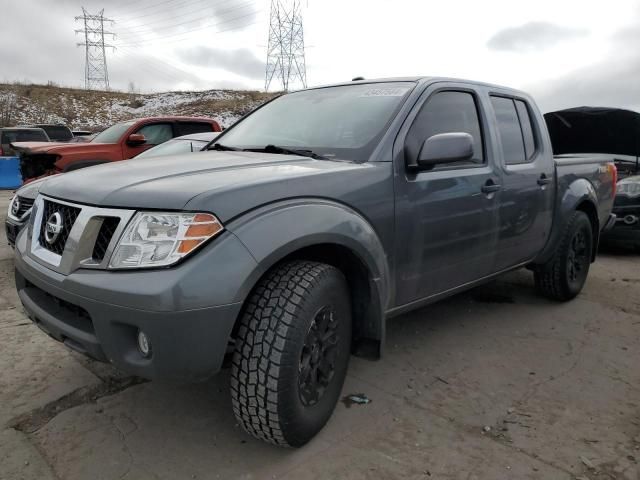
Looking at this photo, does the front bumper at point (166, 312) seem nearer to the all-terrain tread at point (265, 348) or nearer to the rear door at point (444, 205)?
the all-terrain tread at point (265, 348)

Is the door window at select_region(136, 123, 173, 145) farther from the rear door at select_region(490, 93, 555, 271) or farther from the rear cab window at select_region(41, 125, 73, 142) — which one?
the rear cab window at select_region(41, 125, 73, 142)

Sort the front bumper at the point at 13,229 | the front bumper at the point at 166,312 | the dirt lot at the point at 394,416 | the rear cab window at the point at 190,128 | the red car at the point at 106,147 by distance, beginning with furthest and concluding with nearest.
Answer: the rear cab window at the point at 190,128
the red car at the point at 106,147
the front bumper at the point at 13,229
the dirt lot at the point at 394,416
the front bumper at the point at 166,312

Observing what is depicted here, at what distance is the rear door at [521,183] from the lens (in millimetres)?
3438

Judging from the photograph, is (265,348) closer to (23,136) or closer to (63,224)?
(63,224)

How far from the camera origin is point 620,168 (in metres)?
8.80

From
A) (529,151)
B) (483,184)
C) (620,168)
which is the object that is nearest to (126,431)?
(483,184)

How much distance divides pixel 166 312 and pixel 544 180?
3093 mm

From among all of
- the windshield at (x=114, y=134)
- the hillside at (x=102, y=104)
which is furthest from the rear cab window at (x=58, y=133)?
the hillside at (x=102, y=104)

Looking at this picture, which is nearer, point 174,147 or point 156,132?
point 174,147

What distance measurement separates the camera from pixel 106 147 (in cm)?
764

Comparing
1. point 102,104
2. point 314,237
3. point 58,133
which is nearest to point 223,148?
point 314,237

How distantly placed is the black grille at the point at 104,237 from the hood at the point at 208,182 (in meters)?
0.07

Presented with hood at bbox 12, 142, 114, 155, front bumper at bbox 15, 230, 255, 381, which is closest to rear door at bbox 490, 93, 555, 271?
Result: front bumper at bbox 15, 230, 255, 381

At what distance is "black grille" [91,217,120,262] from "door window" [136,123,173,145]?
6.64m
